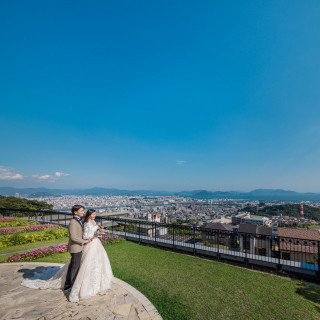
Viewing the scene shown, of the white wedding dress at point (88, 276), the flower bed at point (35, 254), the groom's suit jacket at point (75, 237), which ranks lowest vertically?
the flower bed at point (35, 254)

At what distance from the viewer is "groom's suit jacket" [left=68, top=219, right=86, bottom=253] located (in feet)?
14.4

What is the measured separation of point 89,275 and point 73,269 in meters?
0.58

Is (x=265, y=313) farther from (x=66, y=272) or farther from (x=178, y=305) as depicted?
(x=66, y=272)

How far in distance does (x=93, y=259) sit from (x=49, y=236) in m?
8.20

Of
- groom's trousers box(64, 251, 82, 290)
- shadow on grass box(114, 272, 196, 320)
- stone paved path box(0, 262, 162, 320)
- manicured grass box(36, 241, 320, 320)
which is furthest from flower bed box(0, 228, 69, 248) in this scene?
shadow on grass box(114, 272, 196, 320)

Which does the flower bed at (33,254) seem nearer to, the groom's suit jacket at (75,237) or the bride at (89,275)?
the bride at (89,275)

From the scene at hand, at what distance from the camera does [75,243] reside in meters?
4.46

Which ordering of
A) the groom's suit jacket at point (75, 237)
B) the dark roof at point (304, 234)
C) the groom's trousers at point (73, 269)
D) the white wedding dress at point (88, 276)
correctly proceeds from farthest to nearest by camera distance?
the dark roof at point (304, 234)
the groom's trousers at point (73, 269)
the groom's suit jacket at point (75, 237)
the white wedding dress at point (88, 276)

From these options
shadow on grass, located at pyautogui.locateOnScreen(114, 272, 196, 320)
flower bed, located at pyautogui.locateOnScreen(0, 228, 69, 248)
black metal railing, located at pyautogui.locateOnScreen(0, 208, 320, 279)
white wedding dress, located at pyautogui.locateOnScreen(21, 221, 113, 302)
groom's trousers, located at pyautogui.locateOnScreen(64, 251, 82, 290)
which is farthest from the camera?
flower bed, located at pyautogui.locateOnScreen(0, 228, 69, 248)

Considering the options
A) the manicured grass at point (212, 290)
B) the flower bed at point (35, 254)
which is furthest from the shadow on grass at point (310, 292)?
the flower bed at point (35, 254)

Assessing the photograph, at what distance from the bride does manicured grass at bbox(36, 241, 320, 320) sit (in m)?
1.04

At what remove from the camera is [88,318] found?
3.52m

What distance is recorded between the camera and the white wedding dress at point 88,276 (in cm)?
423

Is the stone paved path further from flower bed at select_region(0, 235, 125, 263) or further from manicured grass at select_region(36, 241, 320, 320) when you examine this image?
flower bed at select_region(0, 235, 125, 263)
